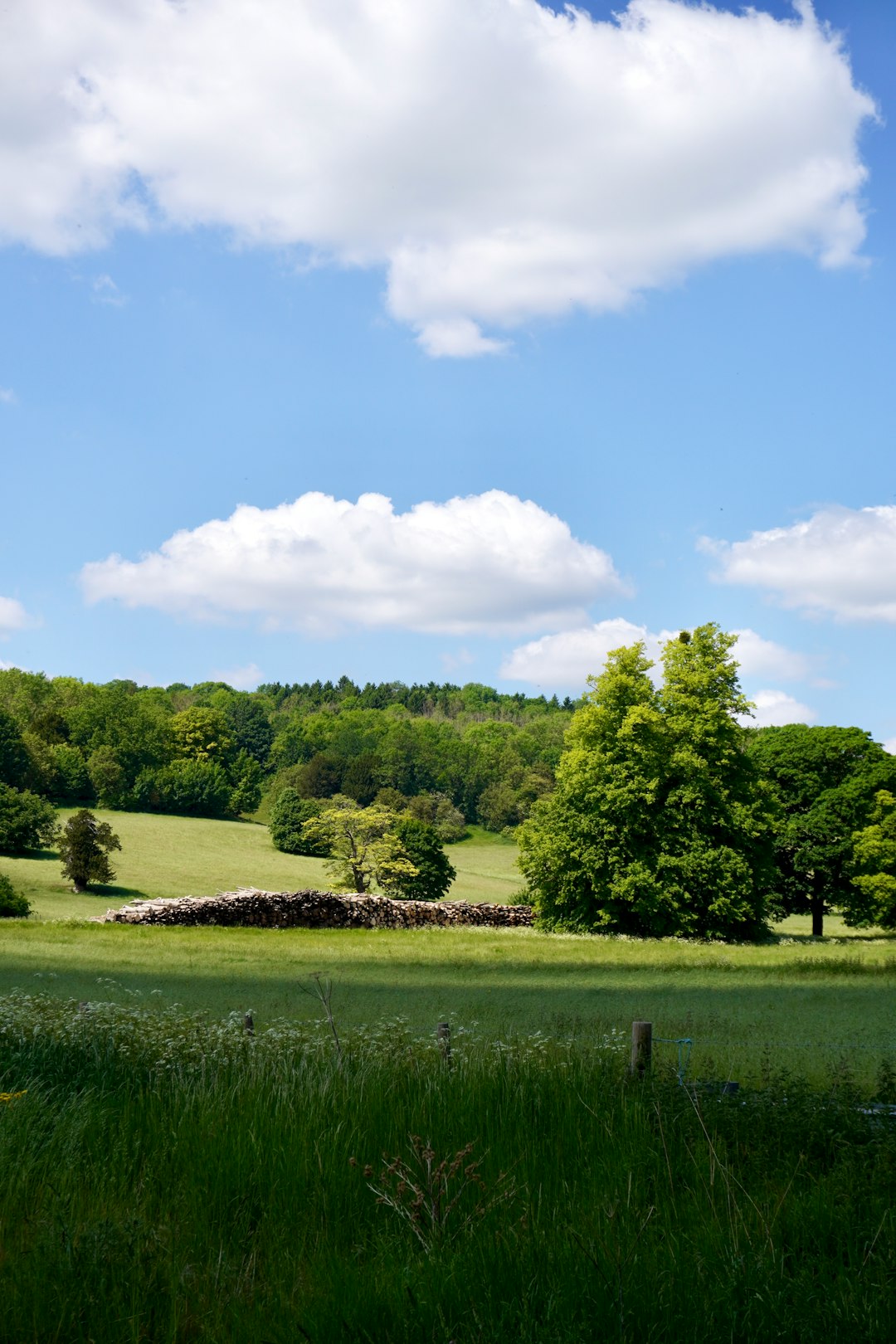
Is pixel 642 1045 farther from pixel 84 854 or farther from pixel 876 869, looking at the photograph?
pixel 84 854

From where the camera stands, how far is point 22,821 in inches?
2606

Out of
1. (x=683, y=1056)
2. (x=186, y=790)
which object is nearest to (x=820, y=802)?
(x=683, y=1056)

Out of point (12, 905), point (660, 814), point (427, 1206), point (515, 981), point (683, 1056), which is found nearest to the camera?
point (427, 1206)

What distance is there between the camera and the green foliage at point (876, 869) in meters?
45.7

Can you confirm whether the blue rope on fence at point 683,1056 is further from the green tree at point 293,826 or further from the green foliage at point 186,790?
the green foliage at point 186,790

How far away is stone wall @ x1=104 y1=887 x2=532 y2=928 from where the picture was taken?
43250mm

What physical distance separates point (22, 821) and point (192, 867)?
42.2 feet

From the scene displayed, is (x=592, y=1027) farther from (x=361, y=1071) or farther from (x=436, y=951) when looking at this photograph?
(x=436, y=951)

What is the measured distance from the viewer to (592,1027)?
14484 mm

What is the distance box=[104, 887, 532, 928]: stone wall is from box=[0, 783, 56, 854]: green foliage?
979 inches

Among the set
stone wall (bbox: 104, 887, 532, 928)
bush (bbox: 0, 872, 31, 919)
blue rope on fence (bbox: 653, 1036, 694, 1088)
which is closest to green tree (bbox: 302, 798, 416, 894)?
stone wall (bbox: 104, 887, 532, 928)

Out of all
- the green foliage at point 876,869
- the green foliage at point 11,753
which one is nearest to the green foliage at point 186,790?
the green foliage at point 11,753

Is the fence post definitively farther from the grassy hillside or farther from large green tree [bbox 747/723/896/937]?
the grassy hillside

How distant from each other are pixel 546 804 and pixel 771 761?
12.1 meters
